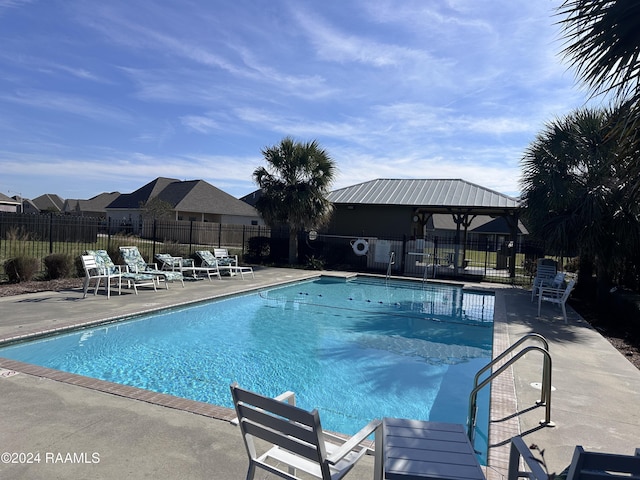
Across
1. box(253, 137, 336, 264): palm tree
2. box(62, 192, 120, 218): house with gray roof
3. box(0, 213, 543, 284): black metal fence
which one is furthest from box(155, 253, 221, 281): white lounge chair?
box(62, 192, 120, 218): house with gray roof

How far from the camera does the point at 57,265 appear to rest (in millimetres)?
11820

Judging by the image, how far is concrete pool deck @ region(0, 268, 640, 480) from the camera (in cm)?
311

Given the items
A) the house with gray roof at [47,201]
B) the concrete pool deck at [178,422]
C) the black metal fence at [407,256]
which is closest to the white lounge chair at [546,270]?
the black metal fence at [407,256]

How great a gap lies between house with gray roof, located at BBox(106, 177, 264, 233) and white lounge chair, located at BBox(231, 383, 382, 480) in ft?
110

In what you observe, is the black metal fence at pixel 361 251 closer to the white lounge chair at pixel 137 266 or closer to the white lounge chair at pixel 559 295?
the white lounge chair at pixel 137 266

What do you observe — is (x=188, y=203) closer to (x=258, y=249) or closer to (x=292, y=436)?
(x=258, y=249)

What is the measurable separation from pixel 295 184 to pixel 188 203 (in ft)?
61.6

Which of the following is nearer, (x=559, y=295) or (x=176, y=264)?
(x=559, y=295)

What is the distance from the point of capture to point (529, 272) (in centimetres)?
1908

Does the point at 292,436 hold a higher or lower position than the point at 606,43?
lower

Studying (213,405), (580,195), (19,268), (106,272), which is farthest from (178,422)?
(580,195)

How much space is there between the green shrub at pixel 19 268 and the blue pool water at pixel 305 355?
460 cm

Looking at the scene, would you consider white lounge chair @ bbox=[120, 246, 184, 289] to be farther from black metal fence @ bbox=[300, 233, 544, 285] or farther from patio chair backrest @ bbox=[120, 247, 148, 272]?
black metal fence @ bbox=[300, 233, 544, 285]

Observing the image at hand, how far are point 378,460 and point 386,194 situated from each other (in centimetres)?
2080
